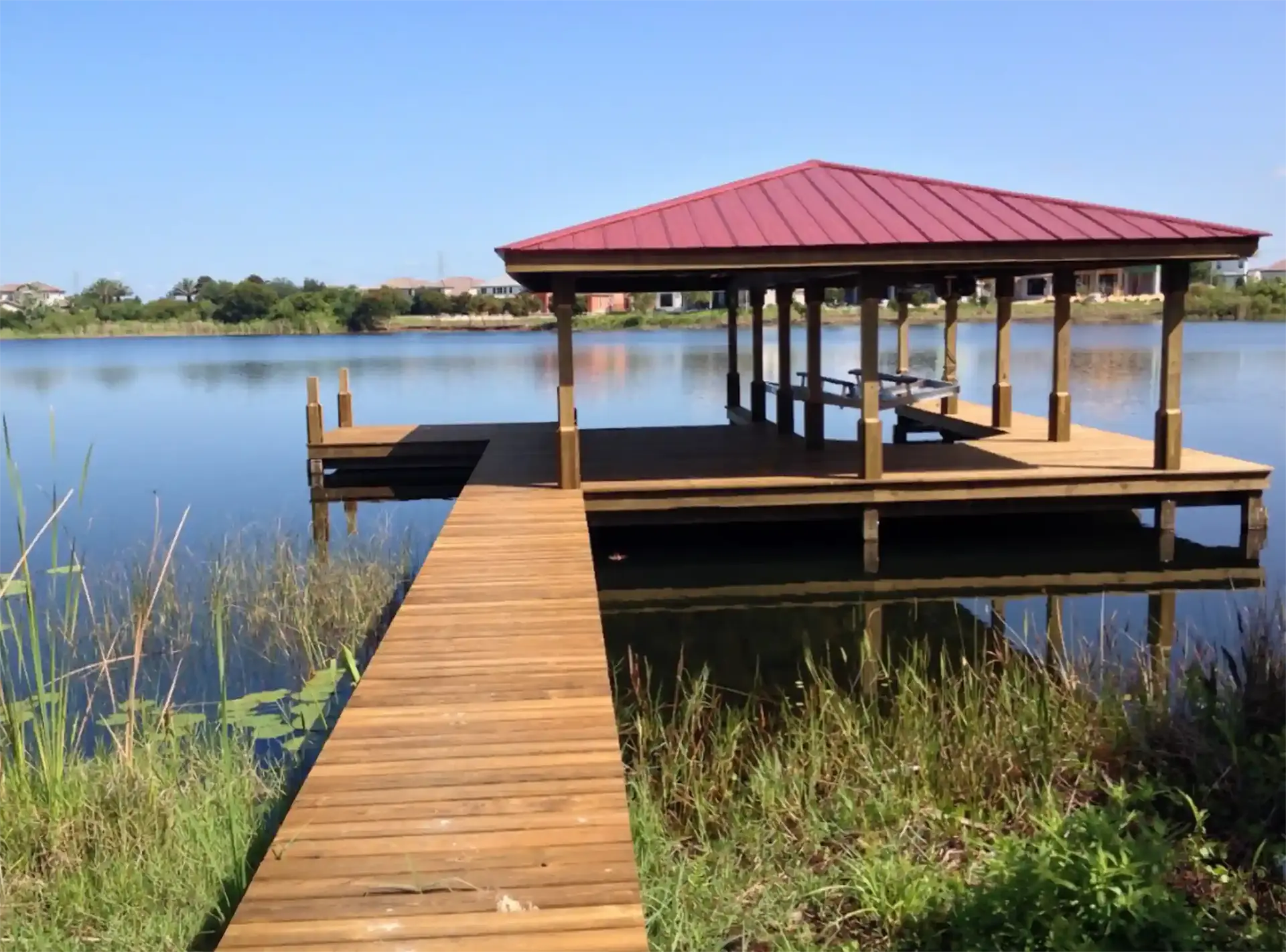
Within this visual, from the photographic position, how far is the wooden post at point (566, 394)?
1026 centimetres

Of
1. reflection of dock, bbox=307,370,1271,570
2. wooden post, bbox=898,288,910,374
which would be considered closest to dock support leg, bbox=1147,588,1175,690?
reflection of dock, bbox=307,370,1271,570

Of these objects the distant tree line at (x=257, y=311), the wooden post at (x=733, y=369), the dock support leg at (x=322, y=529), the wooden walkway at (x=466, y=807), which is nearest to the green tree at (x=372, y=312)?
the distant tree line at (x=257, y=311)

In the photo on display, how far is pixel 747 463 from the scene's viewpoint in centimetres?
1185

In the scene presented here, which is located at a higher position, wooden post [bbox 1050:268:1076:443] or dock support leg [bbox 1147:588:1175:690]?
wooden post [bbox 1050:268:1076:443]

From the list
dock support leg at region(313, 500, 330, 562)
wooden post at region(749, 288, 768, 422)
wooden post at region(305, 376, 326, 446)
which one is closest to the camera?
dock support leg at region(313, 500, 330, 562)

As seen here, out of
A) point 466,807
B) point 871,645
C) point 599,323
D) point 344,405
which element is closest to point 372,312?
point 599,323

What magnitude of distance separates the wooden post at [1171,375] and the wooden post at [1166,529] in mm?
362

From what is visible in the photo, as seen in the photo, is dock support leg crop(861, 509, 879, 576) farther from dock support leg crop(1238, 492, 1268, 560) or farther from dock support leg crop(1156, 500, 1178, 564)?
dock support leg crop(1238, 492, 1268, 560)

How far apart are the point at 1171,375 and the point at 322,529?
882cm

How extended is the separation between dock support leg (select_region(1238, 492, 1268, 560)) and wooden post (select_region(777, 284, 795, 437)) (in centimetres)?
511

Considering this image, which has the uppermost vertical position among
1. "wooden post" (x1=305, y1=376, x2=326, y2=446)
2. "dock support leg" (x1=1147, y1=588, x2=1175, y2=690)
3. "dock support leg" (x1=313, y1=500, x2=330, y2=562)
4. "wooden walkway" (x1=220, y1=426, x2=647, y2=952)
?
"wooden post" (x1=305, y1=376, x2=326, y2=446)

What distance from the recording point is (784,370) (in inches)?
579

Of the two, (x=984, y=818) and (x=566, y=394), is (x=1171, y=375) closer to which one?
(x=566, y=394)

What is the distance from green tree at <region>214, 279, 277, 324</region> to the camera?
8444cm
